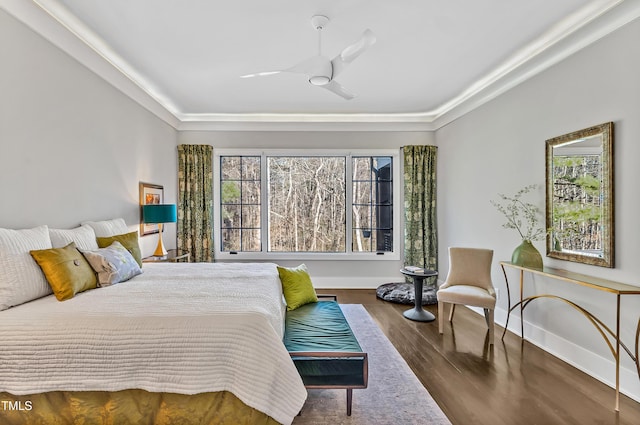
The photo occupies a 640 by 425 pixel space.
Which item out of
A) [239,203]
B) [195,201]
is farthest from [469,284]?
[195,201]

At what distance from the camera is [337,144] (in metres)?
5.69

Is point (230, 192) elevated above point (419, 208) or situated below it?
above

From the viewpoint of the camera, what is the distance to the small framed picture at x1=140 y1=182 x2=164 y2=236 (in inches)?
169

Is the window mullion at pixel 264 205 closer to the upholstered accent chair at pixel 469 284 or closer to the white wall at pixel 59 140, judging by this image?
the white wall at pixel 59 140

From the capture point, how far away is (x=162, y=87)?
13.9 ft

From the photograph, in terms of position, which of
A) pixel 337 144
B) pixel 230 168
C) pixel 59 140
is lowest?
pixel 59 140

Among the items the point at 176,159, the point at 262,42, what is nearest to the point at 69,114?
the point at 262,42

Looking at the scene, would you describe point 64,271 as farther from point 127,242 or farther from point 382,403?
point 382,403

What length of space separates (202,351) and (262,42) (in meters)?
2.69

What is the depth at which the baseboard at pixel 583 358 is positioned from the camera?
2.42 metres

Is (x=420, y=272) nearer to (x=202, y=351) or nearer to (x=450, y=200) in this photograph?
(x=450, y=200)

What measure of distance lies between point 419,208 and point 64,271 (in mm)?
4764

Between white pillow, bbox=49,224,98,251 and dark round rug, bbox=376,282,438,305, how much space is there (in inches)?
145

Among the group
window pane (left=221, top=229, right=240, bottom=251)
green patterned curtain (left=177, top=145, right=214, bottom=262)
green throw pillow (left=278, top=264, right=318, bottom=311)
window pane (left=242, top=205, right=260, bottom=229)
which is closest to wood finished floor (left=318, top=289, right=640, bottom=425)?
green throw pillow (left=278, top=264, right=318, bottom=311)
